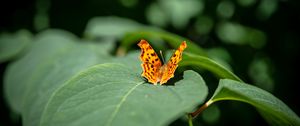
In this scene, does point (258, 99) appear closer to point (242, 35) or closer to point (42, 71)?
point (42, 71)

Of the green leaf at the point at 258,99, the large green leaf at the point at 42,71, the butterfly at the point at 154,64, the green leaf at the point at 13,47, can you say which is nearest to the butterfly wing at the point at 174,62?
the butterfly at the point at 154,64

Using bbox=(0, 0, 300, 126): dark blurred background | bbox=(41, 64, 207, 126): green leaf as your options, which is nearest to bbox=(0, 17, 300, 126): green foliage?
bbox=(41, 64, 207, 126): green leaf

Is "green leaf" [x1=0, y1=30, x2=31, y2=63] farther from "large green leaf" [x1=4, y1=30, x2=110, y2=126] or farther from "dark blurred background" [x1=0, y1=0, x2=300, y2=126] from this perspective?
"dark blurred background" [x1=0, y1=0, x2=300, y2=126]

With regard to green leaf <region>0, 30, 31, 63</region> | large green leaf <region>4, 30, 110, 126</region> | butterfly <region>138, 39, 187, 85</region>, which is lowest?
green leaf <region>0, 30, 31, 63</region>

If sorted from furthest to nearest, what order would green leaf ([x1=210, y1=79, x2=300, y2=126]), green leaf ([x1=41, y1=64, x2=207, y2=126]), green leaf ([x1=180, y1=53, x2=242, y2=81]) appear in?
green leaf ([x1=180, y1=53, x2=242, y2=81]) → green leaf ([x1=210, y1=79, x2=300, y2=126]) → green leaf ([x1=41, y1=64, x2=207, y2=126])

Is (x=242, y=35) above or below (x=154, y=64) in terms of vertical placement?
below

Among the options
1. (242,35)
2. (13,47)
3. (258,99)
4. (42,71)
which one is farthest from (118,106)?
(242,35)

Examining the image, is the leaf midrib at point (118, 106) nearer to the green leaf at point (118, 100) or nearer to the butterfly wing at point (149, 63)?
the green leaf at point (118, 100)
